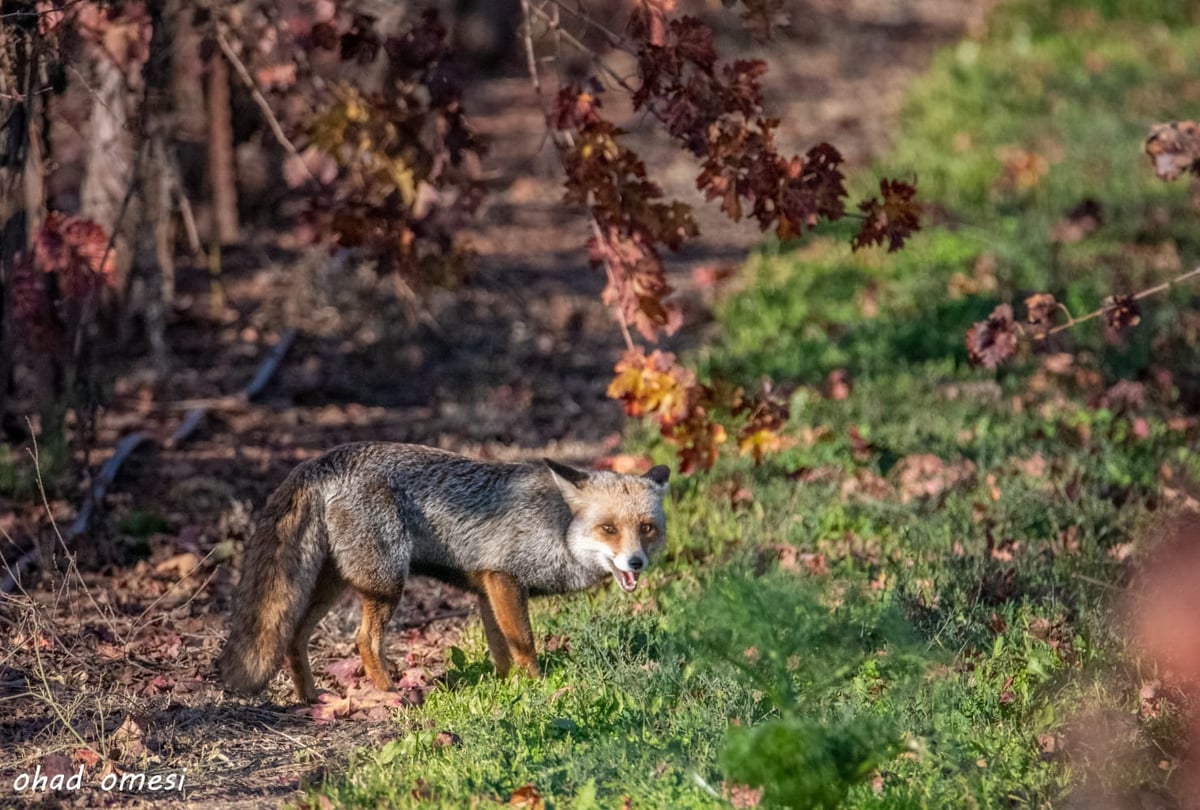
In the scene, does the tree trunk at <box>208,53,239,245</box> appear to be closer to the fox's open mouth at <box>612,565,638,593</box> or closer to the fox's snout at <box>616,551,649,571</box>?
the fox's open mouth at <box>612,565,638,593</box>

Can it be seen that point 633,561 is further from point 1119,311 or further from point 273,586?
point 1119,311

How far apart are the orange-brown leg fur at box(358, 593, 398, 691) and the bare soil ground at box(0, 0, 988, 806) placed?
17cm

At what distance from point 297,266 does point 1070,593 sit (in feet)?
30.5

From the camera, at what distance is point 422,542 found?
6812 mm

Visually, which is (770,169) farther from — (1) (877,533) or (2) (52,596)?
(2) (52,596)

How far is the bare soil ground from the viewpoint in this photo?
19.8ft

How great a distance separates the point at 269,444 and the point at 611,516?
4463mm

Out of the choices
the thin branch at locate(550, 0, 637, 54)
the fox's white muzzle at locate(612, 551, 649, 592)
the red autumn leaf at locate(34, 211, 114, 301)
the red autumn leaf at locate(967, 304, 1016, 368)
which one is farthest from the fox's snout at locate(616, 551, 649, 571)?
the red autumn leaf at locate(34, 211, 114, 301)

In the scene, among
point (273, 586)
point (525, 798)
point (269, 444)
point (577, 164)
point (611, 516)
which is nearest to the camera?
point (525, 798)

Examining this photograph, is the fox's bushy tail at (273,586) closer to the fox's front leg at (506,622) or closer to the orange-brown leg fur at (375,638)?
the orange-brown leg fur at (375,638)

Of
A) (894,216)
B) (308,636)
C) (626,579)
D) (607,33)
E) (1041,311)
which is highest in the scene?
(607,33)

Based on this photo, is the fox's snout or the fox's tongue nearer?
A: the fox's snout

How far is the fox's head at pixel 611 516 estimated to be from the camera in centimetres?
661

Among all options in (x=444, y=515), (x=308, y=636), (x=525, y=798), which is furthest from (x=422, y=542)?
(x=525, y=798)
